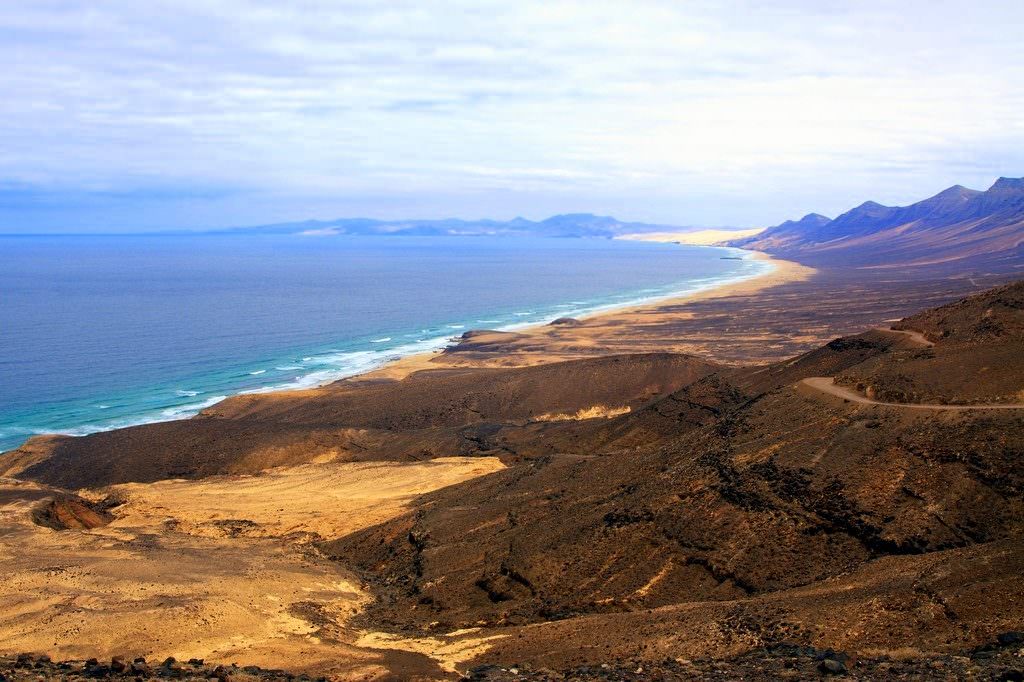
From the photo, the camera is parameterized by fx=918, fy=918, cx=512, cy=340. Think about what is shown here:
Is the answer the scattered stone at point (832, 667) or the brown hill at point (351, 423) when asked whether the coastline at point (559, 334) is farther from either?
the scattered stone at point (832, 667)

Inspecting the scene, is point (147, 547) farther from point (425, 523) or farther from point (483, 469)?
point (483, 469)

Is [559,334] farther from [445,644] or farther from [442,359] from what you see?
[445,644]

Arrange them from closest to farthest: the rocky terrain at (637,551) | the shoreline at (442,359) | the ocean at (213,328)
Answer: the rocky terrain at (637,551) → the shoreline at (442,359) → the ocean at (213,328)

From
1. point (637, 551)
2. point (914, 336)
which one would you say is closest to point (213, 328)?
point (914, 336)

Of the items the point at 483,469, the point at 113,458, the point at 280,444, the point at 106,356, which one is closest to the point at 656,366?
the point at 483,469

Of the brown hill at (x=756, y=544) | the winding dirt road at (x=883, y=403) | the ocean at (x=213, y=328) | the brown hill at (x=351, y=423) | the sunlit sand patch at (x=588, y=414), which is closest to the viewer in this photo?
the brown hill at (x=756, y=544)

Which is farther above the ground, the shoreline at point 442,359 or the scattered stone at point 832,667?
the shoreline at point 442,359

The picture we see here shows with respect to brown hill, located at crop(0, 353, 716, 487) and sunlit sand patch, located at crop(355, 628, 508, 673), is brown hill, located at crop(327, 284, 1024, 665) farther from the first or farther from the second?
brown hill, located at crop(0, 353, 716, 487)

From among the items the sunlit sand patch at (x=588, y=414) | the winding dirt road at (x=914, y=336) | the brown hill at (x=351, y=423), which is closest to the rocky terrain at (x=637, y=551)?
the winding dirt road at (x=914, y=336)
